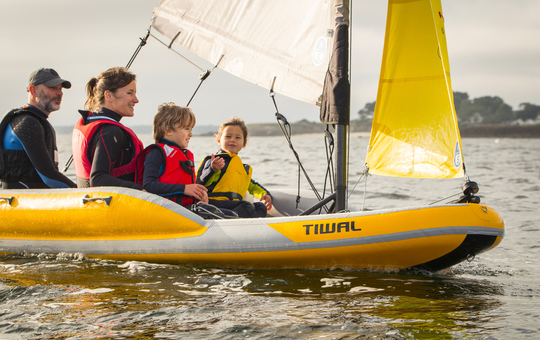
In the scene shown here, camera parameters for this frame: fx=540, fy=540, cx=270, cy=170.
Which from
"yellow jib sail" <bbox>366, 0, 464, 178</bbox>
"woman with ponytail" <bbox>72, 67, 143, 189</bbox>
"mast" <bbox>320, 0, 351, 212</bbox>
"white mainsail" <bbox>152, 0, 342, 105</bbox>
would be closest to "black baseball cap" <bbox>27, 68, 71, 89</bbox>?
"woman with ponytail" <bbox>72, 67, 143, 189</bbox>

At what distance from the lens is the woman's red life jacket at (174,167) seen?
4366mm

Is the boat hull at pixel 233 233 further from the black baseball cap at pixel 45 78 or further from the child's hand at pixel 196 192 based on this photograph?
the black baseball cap at pixel 45 78

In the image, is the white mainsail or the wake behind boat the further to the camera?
the white mainsail

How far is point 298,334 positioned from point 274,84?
109 inches

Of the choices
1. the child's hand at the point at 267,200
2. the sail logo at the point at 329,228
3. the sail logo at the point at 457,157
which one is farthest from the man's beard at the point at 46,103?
the sail logo at the point at 457,157

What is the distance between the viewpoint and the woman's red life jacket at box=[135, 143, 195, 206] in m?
4.37

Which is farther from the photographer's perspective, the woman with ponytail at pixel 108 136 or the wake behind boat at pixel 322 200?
the woman with ponytail at pixel 108 136

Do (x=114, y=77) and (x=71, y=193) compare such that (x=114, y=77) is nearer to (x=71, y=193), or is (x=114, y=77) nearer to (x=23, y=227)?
(x=71, y=193)

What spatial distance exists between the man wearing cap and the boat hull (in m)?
0.16

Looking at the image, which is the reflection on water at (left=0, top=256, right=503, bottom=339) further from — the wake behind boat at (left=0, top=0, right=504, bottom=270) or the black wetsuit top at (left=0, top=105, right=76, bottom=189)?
the black wetsuit top at (left=0, top=105, right=76, bottom=189)

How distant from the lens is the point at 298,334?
279cm

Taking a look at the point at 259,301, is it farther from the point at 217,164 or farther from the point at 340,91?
the point at 340,91

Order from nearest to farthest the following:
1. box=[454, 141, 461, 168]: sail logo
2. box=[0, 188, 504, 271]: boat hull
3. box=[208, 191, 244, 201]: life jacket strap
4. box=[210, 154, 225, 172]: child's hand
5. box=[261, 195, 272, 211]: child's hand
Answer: box=[0, 188, 504, 271]: boat hull
box=[454, 141, 461, 168]: sail logo
box=[210, 154, 225, 172]: child's hand
box=[208, 191, 244, 201]: life jacket strap
box=[261, 195, 272, 211]: child's hand

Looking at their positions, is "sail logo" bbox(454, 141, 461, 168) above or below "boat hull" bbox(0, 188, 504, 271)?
above
